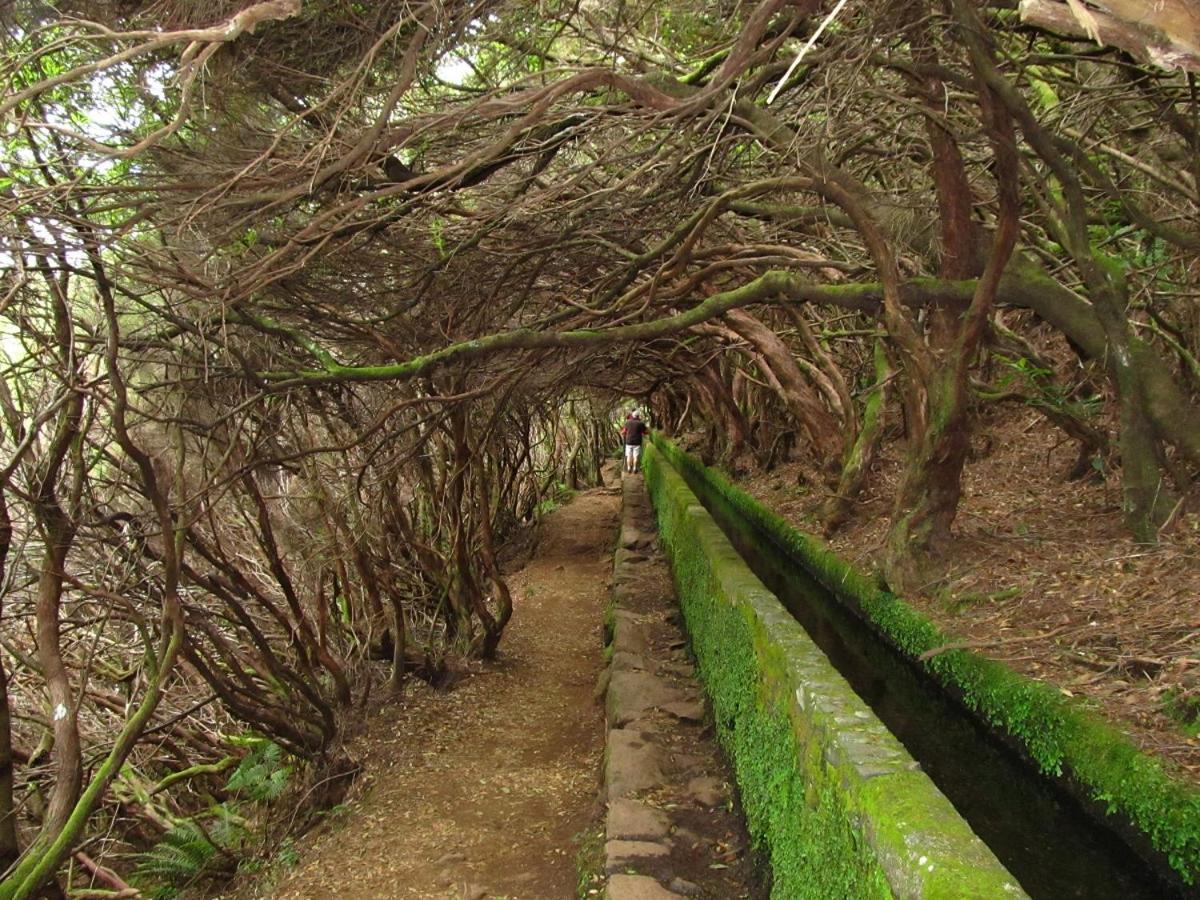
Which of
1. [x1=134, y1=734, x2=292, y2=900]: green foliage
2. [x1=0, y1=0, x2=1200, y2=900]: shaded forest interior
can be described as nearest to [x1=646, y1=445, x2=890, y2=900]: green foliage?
[x1=0, y1=0, x2=1200, y2=900]: shaded forest interior

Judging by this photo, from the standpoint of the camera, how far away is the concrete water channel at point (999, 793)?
4336 mm

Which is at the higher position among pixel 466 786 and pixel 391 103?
pixel 391 103

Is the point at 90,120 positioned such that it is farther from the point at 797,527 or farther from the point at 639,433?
the point at 639,433

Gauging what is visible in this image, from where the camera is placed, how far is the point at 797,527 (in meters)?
12.0

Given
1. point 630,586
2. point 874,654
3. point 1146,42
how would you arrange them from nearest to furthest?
point 1146,42, point 874,654, point 630,586

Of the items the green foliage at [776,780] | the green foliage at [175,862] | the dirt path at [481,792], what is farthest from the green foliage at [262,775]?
the green foliage at [776,780]

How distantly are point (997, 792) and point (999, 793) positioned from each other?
0.05ft

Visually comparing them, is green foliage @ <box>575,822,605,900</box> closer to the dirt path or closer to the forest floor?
the dirt path

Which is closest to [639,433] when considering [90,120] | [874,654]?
[874,654]

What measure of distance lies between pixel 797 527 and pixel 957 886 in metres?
9.93

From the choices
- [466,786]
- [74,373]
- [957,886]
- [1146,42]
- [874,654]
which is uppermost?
[1146,42]

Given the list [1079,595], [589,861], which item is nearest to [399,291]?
[589,861]

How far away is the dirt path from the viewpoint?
5324mm

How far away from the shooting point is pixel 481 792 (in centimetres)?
668
